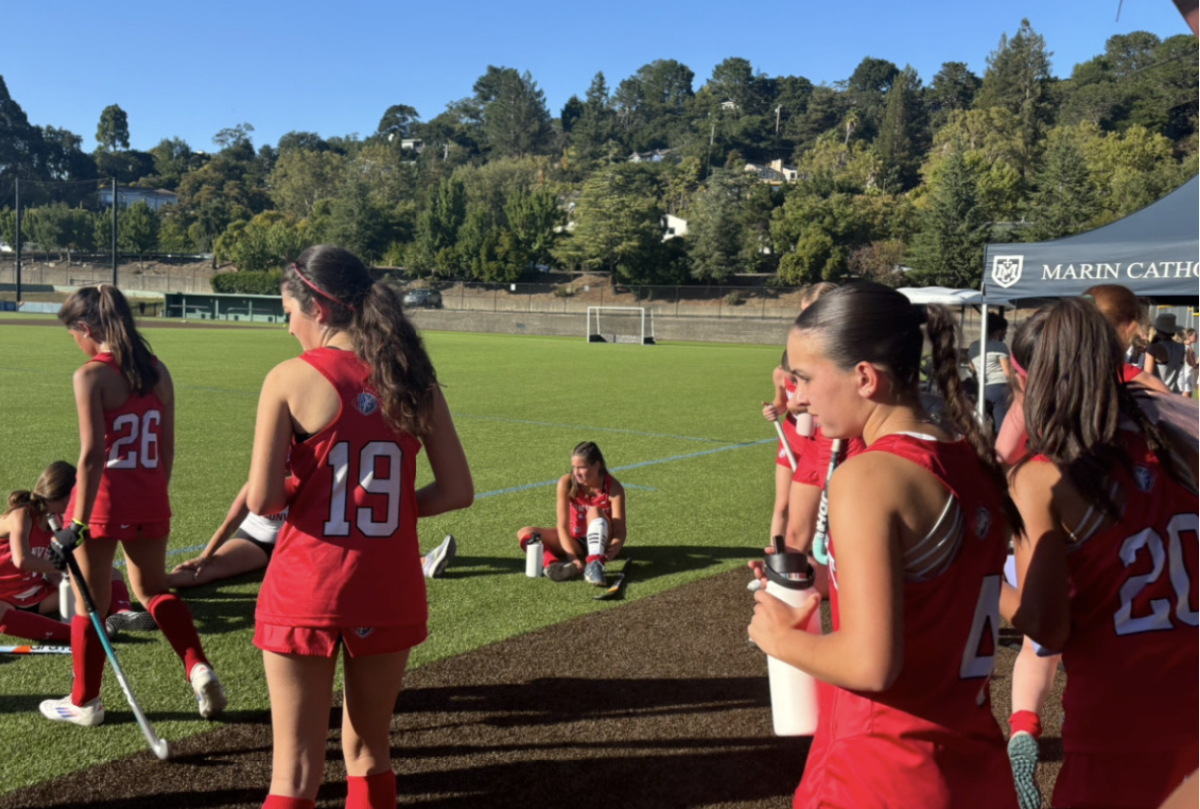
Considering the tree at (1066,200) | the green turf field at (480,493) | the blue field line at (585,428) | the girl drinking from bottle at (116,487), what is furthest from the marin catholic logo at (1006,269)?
the tree at (1066,200)

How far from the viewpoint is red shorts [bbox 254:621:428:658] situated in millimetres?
2629

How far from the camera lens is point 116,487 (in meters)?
4.27

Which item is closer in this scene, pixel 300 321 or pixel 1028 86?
pixel 300 321

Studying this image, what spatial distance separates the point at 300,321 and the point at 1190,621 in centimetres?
250

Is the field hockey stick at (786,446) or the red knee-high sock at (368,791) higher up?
the field hockey stick at (786,446)

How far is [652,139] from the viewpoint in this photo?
627 feet

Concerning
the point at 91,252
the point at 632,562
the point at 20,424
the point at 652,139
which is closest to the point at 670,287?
the point at 20,424

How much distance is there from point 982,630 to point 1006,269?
8.80m

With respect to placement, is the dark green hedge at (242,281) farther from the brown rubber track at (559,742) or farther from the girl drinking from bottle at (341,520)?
the girl drinking from bottle at (341,520)

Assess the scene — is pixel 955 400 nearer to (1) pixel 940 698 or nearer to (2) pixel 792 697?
(1) pixel 940 698

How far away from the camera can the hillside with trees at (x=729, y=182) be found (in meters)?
→ 74.2

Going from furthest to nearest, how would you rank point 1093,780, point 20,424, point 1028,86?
1. point 1028,86
2. point 20,424
3. point 1093,780

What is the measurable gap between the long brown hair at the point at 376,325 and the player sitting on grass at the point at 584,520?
417cm

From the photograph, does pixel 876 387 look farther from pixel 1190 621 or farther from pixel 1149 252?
pixel 1149 252
